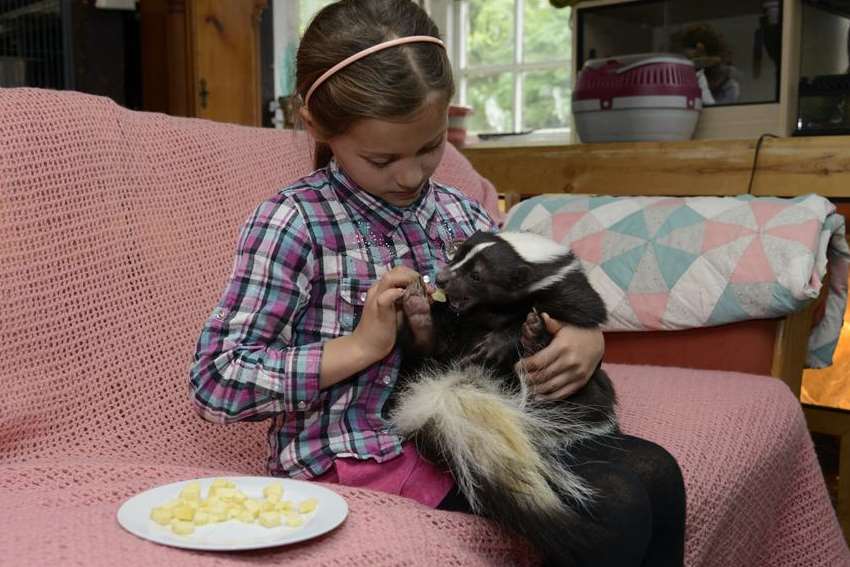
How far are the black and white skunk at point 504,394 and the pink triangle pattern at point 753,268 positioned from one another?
65 centimetres

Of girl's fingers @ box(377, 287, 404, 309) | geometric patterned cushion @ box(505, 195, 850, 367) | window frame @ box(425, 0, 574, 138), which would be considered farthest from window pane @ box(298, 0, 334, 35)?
girl's fingers @ box(377, 287, 404, 309)

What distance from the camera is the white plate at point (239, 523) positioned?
84 centimetres

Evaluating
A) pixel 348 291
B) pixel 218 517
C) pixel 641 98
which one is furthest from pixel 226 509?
pixel 641 98

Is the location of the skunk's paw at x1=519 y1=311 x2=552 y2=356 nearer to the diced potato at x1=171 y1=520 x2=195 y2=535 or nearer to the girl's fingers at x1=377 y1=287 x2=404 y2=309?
the girl's fingers at x1=377 y1=287 x2=404 y2=309

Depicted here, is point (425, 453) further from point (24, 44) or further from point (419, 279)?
point (24, 44)

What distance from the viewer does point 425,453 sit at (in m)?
1.10

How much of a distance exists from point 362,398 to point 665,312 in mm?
923

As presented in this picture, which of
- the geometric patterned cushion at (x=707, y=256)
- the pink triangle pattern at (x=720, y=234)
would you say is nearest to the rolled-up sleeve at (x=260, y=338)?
the geometric patterned cushion at (x=707, y=256)

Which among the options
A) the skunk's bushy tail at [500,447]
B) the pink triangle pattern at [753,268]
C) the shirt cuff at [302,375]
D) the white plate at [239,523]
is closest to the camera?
the white plate at [239,523]

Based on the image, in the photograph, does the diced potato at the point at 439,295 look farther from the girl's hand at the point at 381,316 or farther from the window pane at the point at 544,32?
the window pane at the point at 544,32

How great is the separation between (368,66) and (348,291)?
0.91 feet

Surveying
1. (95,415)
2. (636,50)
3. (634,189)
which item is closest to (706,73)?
(636,50)

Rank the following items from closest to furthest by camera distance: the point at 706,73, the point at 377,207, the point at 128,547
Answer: the point at 128,547 < the point at 377,207 < the point at 706,73

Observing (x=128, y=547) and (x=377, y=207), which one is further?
(x=377, y=207)
